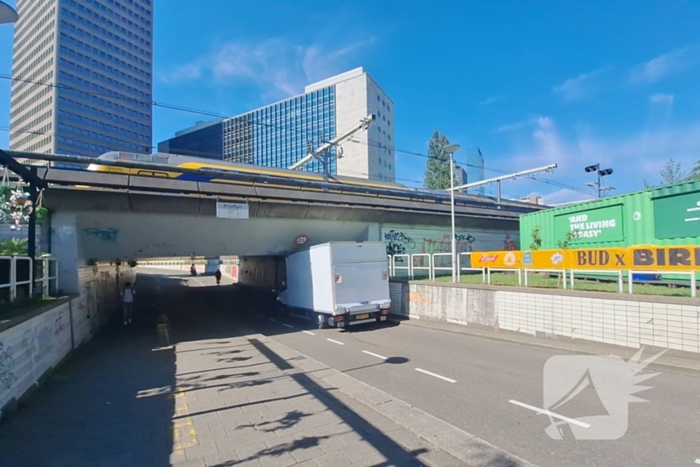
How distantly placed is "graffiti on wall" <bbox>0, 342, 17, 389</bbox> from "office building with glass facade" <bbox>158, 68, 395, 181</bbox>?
7197 cm

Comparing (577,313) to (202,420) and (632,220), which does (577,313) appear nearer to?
(632,220)

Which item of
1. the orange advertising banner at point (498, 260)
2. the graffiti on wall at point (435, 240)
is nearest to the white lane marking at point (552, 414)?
the orange advertising banner at point (498, 260)

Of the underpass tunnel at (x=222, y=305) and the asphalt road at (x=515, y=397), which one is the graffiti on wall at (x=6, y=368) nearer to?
the asphalt road at (x=515, y=397)

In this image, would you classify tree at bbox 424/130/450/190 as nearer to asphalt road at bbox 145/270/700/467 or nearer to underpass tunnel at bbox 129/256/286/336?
underpass tunnel at bbox 129/256/286/336

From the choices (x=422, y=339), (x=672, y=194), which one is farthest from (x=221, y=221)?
(x=672, y=194)

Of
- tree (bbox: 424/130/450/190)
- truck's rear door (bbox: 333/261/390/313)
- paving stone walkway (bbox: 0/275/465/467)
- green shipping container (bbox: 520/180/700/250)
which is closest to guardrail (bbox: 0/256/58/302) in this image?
paving stone walkway (bbox: 0/275/465/467)

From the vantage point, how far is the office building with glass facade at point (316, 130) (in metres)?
87.3

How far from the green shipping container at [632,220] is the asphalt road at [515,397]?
250 inches

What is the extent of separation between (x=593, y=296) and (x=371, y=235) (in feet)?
37.8

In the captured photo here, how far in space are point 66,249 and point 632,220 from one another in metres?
18.9

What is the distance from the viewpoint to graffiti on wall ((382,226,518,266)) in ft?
65.6

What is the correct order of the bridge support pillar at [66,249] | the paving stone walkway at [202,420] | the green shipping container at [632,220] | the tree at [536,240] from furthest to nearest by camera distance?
the tree at [536,240] → the bridge support pillar at [66,249] → the green shipping container at [632,220] → the paving stone walkway at [202,420]

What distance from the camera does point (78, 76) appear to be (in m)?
107
